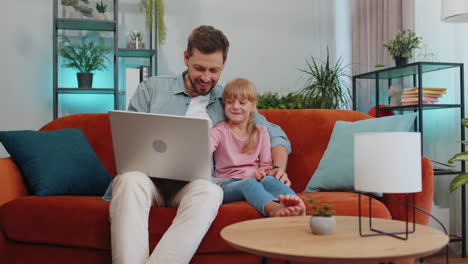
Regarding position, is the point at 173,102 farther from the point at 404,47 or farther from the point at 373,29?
the point at 373,29

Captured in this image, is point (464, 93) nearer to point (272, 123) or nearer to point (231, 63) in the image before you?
point (272, 123)

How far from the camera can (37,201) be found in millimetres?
1740

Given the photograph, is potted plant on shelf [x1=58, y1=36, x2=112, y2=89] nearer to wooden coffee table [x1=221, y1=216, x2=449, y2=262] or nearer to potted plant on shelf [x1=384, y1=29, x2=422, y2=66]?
potted plant on shelf [x1=384, y1=29, x2=422, y2=66]

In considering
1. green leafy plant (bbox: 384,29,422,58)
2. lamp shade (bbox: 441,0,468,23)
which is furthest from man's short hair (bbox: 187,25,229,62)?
green leafy plant (bbox: 384,29,422,58)

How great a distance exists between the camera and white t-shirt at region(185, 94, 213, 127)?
6.84 feet

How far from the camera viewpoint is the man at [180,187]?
1.41 m

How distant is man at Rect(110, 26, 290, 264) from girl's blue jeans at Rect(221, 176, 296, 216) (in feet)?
0.34

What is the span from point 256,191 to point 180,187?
0.31 m

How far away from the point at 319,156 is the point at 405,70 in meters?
1.34

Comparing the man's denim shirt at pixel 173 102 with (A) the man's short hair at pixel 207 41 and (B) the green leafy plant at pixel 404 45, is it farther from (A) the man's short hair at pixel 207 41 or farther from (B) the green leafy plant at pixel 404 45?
(B) the green leafy plant at pixel 404 45

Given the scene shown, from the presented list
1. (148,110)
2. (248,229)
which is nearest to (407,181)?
(248,229)

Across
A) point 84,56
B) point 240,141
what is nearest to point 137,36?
point 84,56

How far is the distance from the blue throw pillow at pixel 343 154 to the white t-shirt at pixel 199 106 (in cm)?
58

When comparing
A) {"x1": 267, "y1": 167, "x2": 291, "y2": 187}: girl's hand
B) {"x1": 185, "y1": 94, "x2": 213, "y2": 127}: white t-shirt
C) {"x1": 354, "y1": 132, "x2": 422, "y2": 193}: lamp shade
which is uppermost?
{"x1": 185, "y1": 94, "x2": 213, "y2": 127}: white t-shirt
